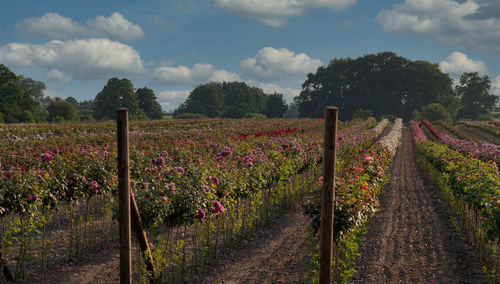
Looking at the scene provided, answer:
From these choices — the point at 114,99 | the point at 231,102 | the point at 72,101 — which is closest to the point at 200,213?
the point at 114,99

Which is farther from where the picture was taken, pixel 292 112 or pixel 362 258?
pixel 292 112

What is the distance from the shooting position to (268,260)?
24.7 feet

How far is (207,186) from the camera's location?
6.31 metres

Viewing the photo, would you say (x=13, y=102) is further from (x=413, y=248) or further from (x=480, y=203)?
(x=480, y=203)

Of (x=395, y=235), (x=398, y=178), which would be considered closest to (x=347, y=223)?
(x=395, y=235)

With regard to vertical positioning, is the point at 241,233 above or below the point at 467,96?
below

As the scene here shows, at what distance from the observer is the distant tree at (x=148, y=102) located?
3187 inches

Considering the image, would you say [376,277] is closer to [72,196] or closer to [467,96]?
[72,196]

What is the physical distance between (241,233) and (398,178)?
36.3 feet

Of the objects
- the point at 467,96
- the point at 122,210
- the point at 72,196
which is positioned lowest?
the point at 72,196

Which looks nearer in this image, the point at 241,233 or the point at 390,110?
the point at 241,233

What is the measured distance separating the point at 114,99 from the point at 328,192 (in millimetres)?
72233

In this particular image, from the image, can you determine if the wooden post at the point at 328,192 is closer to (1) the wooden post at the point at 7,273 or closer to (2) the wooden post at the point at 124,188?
(2) the wooden post at the point at 124,188

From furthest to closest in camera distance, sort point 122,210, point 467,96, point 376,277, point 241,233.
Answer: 1. point 467,96
2. point 241,233
3. point 376,277
4. point 122,210
